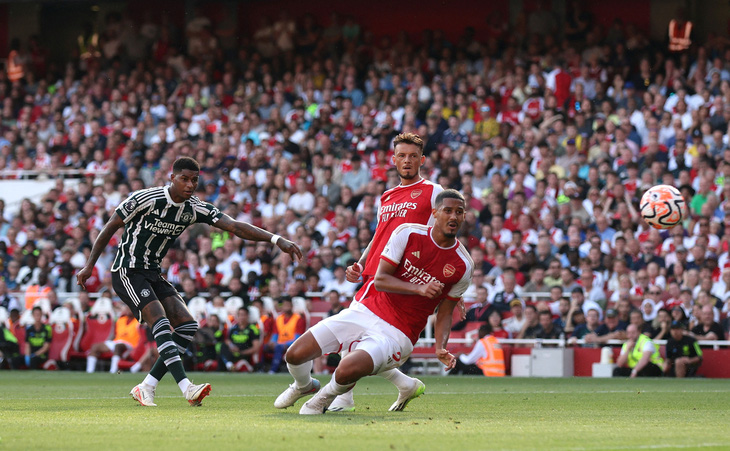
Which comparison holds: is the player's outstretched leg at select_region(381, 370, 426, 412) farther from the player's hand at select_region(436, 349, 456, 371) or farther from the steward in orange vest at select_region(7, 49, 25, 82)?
the steward in orange vest at select_region(7, 49, 25, 82)

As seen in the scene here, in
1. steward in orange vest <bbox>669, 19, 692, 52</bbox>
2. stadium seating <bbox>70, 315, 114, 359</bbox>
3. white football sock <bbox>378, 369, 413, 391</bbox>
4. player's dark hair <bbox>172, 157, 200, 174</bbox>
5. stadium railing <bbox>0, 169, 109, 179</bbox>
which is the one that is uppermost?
steward in orange vest <bbox>669, 19, 692, 52</bbox>

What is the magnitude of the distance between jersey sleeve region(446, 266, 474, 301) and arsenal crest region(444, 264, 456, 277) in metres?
0.11

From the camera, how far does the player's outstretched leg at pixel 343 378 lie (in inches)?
322

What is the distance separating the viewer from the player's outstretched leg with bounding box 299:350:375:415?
8.17 metres

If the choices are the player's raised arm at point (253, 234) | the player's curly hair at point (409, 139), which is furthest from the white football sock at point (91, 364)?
the player's curly hair at point (409, 139)

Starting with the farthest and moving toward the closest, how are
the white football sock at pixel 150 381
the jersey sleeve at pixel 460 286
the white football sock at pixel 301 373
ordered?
the white football sock at pixel 150 381 → the white football sock at pixel 301 373 → the jersey sleeve at pixel 460 286

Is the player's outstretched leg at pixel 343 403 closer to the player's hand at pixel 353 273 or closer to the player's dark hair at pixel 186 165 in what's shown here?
the player's hand at pixel 353 273

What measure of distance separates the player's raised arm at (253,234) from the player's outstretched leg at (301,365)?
117 centimetres

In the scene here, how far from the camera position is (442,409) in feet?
31.2

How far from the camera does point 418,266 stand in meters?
8.41

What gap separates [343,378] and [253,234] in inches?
89.2

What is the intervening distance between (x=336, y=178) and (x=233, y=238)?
7.99 ft

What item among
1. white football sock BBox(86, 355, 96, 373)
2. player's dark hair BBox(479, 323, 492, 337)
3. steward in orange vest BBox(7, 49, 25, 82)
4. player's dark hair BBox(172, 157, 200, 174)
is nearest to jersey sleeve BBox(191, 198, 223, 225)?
player's dark hair BBox(172, 157, 200, 174)

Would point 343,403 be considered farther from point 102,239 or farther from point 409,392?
point 102,239
